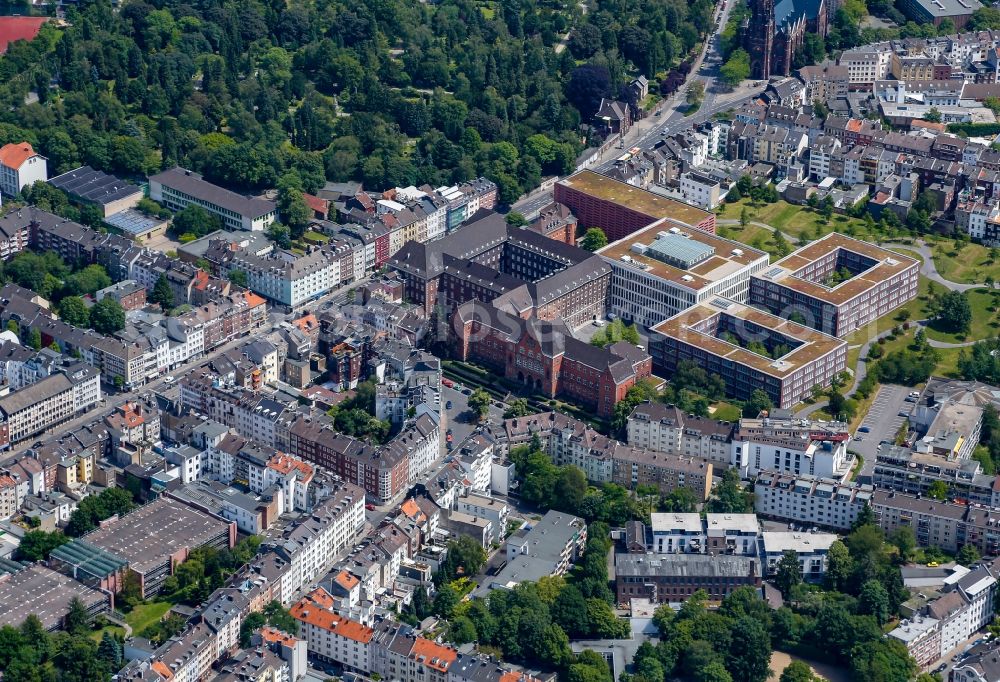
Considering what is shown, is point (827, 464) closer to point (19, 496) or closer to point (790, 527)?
point (790, 527)

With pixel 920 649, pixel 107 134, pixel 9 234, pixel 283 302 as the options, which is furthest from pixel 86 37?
pixel 920 649

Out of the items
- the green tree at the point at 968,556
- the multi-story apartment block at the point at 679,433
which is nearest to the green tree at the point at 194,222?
the multi-story apartment block at the point at 679,433

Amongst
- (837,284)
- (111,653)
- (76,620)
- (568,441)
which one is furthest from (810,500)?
(76,620)

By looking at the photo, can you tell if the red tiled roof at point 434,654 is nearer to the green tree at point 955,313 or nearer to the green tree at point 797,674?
the green tree at point 797,674

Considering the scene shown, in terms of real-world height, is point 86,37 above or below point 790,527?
above

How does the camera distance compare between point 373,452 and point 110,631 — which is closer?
point 110,631

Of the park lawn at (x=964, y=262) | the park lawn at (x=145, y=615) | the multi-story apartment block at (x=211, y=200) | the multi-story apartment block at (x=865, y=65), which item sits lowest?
the park lawn at (x=145, y=615)

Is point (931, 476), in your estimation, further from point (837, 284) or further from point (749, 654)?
point (837, 284)
